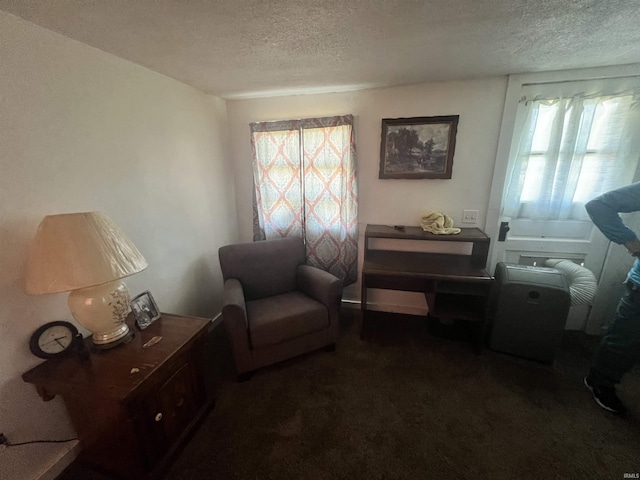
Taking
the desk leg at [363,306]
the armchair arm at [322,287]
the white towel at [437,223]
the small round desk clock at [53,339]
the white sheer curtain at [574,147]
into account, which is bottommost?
the desk leg at [363,306]

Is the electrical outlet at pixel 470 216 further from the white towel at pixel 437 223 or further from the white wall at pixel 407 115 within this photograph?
the white towel at pixel 437 223

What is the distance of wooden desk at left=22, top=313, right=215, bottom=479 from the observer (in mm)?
1012

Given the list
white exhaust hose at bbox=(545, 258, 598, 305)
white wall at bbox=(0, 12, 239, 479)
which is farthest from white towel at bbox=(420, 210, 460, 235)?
white wall at bbox=(0, 12, 239, 479)

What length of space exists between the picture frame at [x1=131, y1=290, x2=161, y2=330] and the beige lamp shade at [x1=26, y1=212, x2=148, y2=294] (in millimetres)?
424

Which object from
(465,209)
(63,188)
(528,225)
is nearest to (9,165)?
(63,188)

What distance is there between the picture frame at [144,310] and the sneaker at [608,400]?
2.75 metres

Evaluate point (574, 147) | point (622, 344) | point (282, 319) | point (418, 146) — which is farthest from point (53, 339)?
point (574, 147)

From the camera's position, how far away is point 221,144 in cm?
239

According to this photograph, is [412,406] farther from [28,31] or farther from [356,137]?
[28,31]

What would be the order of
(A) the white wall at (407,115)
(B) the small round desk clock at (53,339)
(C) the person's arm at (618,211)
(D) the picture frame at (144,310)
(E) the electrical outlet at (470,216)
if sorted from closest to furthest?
(B) the small round desk clock at (53,339) → (D) the picture frame at (144,310) → (C) the person's arm at (618,211) → (A) the white wall at (407,115) → (E) the electrical outlet at (470,216)

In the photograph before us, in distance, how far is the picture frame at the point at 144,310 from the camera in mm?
1355

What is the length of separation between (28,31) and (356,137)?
6.51 ft

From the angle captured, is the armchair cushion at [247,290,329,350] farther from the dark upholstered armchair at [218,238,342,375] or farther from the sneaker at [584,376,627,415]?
the sneaker at [584,376,627,415]

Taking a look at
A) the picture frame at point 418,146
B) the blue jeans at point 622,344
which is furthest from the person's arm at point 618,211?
the picture frame at point 418,146
